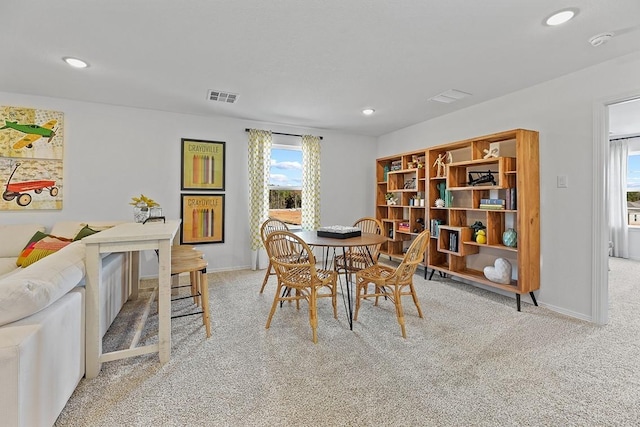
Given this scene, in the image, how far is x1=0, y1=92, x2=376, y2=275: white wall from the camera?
3652mm

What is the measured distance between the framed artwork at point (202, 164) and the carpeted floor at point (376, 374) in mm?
1960

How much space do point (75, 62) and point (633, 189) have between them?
8.82 meters

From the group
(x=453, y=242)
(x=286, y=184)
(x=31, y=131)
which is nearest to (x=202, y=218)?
(x=286, y=184)

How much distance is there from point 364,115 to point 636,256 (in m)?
5.71

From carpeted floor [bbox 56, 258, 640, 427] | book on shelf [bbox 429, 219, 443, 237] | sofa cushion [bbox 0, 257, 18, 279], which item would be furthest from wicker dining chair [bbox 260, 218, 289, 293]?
sofa cushion [bbox 0, 257, 18, 279]

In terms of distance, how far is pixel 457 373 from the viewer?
6.10 ft

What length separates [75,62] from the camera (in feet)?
8.68

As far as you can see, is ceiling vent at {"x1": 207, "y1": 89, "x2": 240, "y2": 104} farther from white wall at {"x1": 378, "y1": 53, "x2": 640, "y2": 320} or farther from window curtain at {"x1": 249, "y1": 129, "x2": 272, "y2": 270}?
white wall at {"x1": 378, "y1": 53, "x2": 640, "y2": 320}

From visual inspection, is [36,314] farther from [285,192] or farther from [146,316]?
[285,192]

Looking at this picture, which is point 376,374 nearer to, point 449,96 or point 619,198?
point 449,96

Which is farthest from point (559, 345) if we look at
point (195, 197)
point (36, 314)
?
point (195, 197)

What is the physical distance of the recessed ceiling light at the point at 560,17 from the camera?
1913 mm

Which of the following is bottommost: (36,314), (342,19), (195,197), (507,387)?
(507,387)

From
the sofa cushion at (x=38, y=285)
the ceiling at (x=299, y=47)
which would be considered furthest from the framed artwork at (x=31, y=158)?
the sofa cushion at (x=38, y=285)
